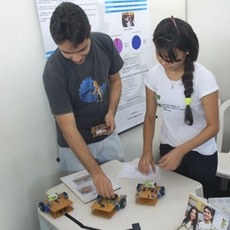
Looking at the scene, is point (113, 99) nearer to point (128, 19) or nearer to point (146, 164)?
point (146, 164)

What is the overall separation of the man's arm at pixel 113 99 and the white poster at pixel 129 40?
369 mm

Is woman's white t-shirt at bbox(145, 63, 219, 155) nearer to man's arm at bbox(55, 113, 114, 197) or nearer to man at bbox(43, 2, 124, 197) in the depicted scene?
man at bbox(43, 2, 124, 197)

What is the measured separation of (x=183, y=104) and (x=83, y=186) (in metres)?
0.58

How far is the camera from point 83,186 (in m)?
1.40

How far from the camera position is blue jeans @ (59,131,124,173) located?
1616 millimetres

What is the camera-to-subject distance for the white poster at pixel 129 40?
1.88m

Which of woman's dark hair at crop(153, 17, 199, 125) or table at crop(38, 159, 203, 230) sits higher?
woman's dark hair at crop(153, 17, 199, 125)

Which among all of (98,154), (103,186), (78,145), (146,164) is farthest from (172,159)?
(98,154)

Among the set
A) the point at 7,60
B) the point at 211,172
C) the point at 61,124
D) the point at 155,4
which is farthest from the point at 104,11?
the point at 211,172

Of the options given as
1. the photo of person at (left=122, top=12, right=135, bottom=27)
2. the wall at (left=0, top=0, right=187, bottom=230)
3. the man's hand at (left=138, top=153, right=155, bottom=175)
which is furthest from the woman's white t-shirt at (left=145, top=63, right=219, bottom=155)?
the photo of person at (left=122, top=12, right=135, bottom=27)

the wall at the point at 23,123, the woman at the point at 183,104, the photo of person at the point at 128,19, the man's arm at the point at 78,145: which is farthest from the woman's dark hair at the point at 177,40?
the photo of person at the point at 128,19

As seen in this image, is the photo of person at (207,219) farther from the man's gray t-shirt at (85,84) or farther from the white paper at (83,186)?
the man's gray t-shirt at (85,84)

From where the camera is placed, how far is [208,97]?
49.0 inches

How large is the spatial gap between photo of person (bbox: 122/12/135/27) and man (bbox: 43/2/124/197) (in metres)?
0.49
